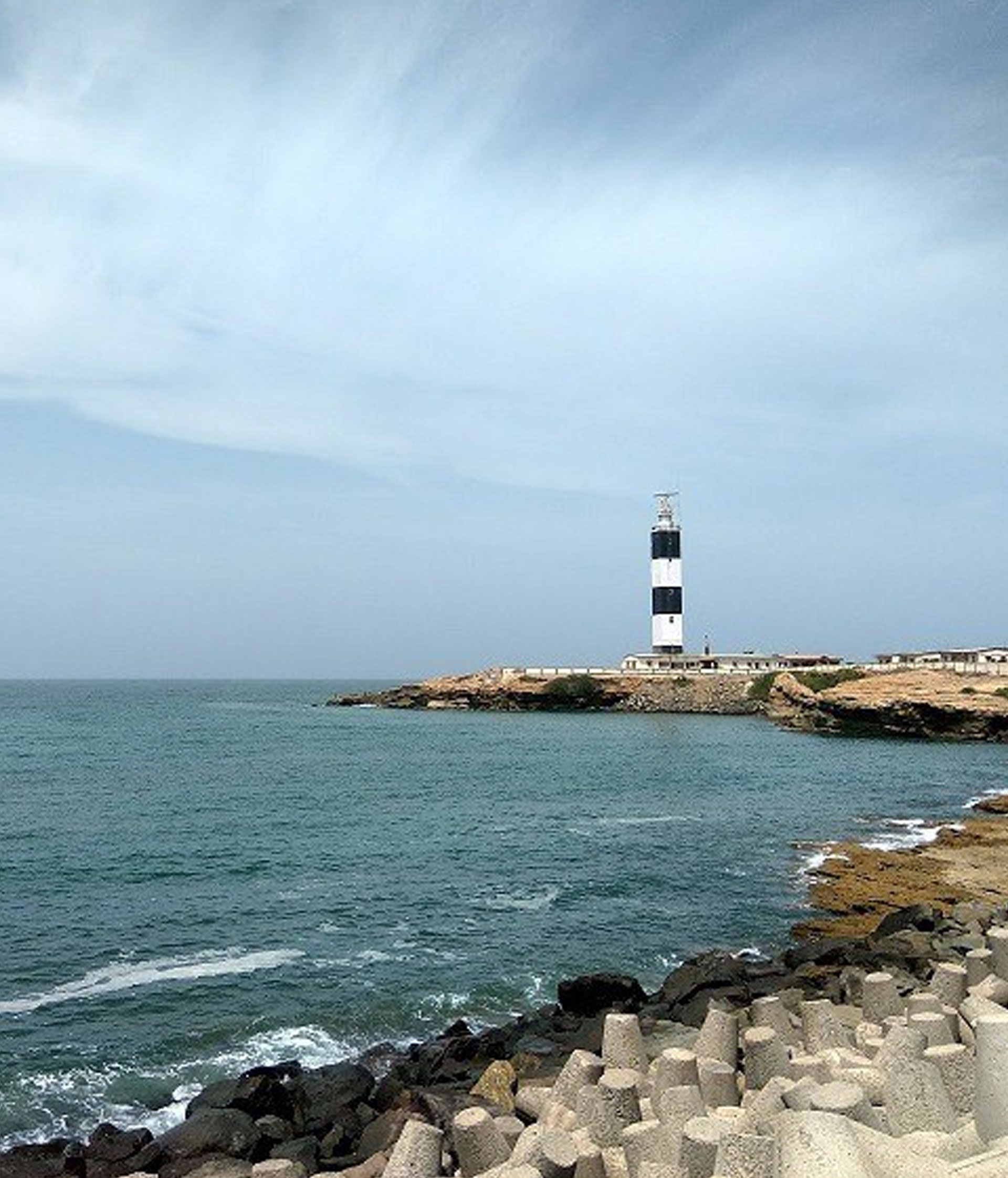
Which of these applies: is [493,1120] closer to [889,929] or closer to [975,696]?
[889,929]

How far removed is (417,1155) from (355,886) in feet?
58.0

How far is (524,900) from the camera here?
23.8 metres

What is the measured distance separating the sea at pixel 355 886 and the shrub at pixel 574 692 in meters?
38.7

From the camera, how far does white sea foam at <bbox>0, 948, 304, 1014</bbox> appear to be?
1727cm

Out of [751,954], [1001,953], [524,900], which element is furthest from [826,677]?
[1001,953]

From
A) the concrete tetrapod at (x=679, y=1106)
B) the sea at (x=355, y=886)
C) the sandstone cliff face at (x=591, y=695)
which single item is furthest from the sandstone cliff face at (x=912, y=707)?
the concrete tetrapod at (x=679, y=1106)

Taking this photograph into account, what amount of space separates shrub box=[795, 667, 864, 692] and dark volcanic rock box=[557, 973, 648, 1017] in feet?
210

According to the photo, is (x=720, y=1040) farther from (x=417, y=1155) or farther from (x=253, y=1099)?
(x=253, y=1099)

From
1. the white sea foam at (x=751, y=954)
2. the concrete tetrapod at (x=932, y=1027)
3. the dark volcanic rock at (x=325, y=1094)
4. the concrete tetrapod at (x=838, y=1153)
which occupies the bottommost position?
the white sea foam at (x=751, y=954)

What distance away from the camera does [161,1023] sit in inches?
636

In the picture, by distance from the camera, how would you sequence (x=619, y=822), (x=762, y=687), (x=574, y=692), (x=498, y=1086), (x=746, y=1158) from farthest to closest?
(x=574, y=692) → (x=762, y=687) → (x=619, y=822) → (x=498, y=1086) → (x=746, y=1158)

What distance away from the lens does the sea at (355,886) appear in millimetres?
15859

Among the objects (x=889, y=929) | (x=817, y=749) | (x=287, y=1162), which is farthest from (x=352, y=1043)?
(x=817, y=749)

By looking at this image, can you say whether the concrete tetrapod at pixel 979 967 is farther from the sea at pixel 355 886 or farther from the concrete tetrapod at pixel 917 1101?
the sea at pixel 355 886
